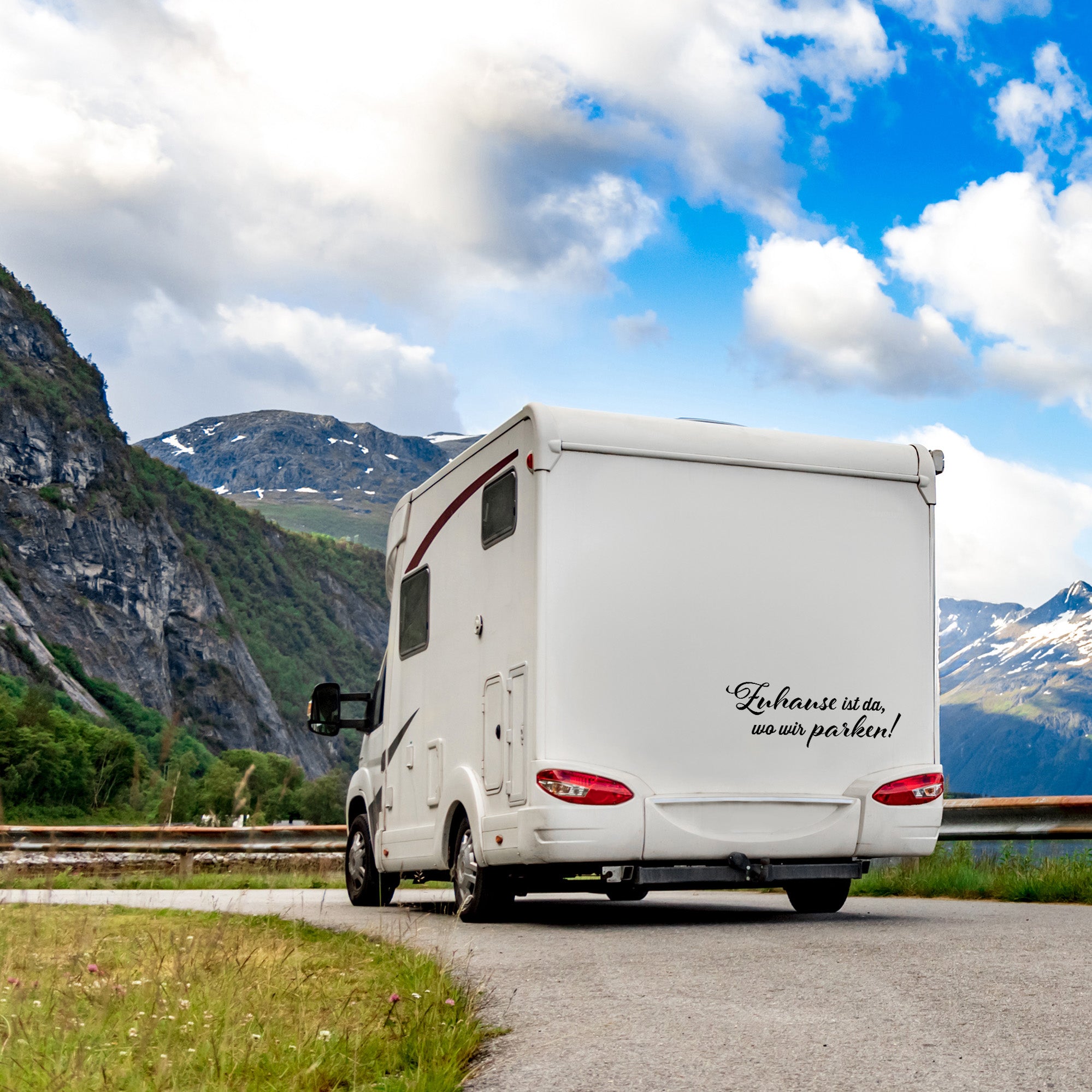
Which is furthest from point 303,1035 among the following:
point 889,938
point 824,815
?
point 824,815

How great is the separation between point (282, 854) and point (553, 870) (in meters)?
11.1

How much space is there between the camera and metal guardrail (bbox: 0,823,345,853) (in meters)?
18.2

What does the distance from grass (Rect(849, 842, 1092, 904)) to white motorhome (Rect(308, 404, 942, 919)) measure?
1.80m

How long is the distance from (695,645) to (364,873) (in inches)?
171

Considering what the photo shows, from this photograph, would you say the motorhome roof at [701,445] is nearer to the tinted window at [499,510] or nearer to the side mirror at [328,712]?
the tinted window at [499,510]

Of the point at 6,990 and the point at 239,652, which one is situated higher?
the point at 239,652

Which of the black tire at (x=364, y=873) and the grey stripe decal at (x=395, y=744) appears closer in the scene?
the grey stripe decal at (x=395, y=744)

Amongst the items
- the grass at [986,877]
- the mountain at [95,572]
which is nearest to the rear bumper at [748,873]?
the grass at [986,877]

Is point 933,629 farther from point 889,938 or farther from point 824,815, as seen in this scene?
point 889,938

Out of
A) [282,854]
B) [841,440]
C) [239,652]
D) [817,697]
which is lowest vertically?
[282,854]

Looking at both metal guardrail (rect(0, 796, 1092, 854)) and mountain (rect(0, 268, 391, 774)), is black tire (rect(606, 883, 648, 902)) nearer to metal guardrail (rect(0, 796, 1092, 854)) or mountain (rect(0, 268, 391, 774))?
metal guardrail (rect(0, 796, 1092, 854))

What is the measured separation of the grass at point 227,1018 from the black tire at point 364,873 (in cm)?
484

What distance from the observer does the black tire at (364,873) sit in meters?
11.8

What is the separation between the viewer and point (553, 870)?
884 centimetres
